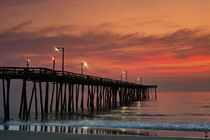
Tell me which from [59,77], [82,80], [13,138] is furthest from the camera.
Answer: [82,80]

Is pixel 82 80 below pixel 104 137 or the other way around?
the other way around

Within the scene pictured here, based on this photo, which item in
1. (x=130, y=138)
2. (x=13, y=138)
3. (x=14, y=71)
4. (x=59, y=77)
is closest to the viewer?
(x=13, y=138)

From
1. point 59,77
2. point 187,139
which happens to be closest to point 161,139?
point 187,139

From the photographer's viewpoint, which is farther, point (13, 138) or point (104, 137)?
point (104, 137)

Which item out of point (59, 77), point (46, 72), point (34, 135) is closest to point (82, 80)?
point (59, 77)

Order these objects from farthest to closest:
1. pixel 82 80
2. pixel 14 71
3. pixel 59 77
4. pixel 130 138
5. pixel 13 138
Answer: pixel 82 80 < pixel 59 77 < pixel 14 71 < pixel 130 138 < pixel 13 138

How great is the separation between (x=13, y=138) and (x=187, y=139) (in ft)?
26.1

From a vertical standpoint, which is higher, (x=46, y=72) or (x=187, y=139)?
(x=46, y=72)

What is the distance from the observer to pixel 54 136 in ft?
45.8

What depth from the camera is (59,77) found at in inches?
1168

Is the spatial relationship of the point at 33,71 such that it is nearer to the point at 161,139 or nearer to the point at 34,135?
the point at 34,135

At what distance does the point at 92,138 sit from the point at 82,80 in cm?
2339

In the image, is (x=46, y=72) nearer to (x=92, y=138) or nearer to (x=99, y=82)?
(x=92, y=138)

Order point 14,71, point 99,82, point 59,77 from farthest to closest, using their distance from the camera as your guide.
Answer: point 99,82, point 59,77, point 14,71
